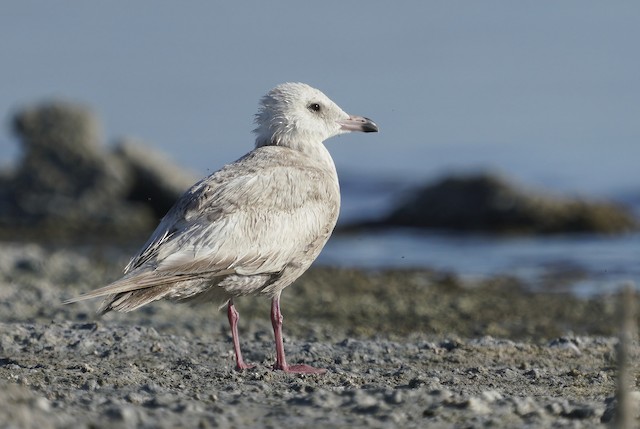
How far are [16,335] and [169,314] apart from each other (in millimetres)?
2853

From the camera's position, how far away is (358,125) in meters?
10.7

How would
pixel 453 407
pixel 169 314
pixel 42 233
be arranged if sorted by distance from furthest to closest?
pixel 42 233 → pixel 169 314 → pixel 453 407

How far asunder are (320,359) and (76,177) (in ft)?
60.3

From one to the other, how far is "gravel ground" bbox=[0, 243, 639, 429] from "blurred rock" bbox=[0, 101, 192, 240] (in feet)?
29.4

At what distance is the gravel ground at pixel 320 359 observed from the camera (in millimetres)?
6602

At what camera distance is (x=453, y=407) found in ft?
22.3

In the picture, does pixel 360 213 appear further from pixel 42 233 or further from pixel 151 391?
pixel 151 391

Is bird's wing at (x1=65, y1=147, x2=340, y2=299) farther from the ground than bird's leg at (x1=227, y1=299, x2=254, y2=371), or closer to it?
farther from the ground

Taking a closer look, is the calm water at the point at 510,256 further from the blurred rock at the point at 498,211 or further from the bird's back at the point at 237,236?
the bird's back at the point at 237,236

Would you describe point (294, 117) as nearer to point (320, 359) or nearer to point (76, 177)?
point (320, 359)

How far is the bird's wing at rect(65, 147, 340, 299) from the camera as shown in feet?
27.2

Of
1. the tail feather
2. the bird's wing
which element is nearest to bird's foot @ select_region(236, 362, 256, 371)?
the bird's wing

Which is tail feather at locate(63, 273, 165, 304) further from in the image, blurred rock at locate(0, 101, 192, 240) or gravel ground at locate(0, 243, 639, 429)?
blurred rock at locate(0, 101, 192, 240)

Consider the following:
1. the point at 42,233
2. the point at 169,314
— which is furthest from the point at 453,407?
the point at 42,233
